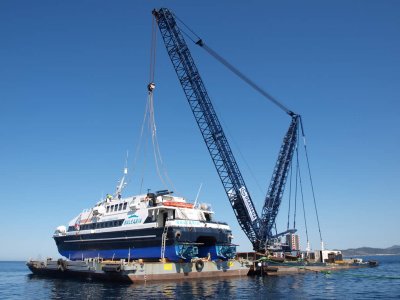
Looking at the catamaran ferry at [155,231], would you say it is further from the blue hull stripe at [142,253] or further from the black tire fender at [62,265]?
the black tire fender at [62,265]

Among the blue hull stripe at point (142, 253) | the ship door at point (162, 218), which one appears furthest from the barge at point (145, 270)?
the ship door at point (162, 218)

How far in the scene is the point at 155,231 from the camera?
186ft

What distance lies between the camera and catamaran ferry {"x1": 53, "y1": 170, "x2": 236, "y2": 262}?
5531 cm

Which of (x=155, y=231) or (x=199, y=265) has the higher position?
(x=155, y=231)

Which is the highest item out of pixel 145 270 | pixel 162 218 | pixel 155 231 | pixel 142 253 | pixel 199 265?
pixel 162 218

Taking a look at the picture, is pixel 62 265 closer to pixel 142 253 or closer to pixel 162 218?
pixel 142 253

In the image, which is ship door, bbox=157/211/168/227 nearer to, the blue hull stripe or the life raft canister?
the blue hull stripe

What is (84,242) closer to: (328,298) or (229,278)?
(229,278)

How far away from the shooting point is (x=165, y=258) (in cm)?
5450

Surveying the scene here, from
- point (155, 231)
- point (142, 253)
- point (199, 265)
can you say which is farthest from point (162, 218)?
point (199, 265)

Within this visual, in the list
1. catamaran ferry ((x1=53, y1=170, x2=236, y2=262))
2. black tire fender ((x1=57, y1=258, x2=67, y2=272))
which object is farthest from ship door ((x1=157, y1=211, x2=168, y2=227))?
black tire fender ((x1=57, y1=258, x2=67, y2=272))

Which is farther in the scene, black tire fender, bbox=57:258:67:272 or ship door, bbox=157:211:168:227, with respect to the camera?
black tire fender, bbox=57:258:67:272

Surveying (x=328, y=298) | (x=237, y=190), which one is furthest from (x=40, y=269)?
(x=328, y=298)

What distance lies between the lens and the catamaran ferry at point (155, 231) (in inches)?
2178
